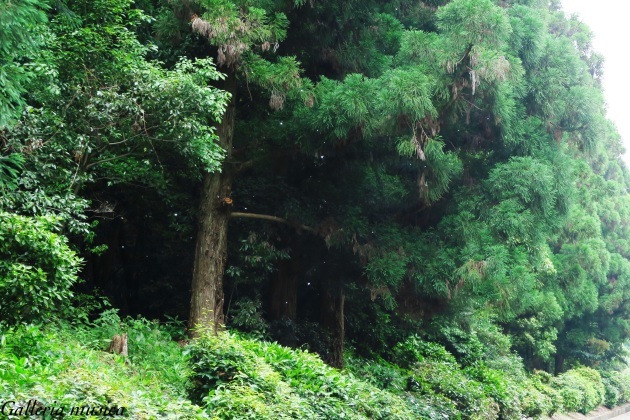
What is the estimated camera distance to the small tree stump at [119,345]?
841cm

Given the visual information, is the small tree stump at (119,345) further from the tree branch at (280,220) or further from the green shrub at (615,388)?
the green shrub at (615,388)

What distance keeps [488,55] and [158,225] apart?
23.7 ft

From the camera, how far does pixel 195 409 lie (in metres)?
5.35

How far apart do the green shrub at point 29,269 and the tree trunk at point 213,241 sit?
4098 mm

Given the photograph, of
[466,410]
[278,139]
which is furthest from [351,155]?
[466,410]

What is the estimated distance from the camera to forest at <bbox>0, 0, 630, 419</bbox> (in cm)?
678

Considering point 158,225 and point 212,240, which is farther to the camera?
point 158,225

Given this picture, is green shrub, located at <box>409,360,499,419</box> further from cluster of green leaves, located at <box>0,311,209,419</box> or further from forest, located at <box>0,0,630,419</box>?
cluster of green leaves, located at <box>0,311,209,419</box>

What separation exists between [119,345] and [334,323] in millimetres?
6682

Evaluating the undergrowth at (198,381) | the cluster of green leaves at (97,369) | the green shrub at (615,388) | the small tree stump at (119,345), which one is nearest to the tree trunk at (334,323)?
the undergrowth at (198,381)

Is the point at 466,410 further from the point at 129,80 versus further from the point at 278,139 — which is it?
the point at 129,80

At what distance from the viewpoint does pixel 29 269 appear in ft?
20.5

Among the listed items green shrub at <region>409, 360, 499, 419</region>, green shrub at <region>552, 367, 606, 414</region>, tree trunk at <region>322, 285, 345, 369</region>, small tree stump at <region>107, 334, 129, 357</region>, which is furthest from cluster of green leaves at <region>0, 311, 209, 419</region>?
green shrub at <region>552, 367, 606, 414</region>

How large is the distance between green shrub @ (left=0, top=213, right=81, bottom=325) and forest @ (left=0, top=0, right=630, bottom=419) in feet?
0.07
